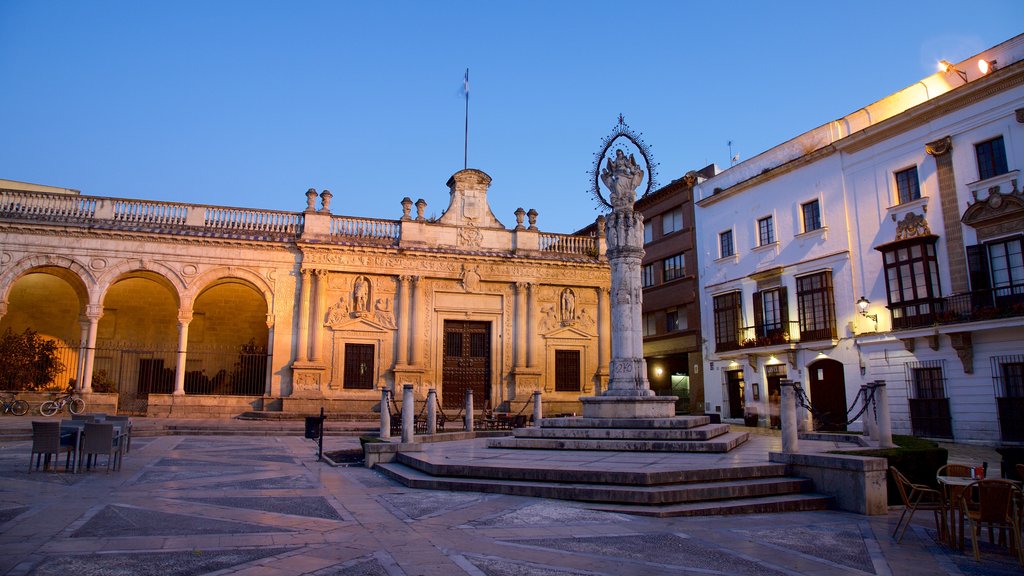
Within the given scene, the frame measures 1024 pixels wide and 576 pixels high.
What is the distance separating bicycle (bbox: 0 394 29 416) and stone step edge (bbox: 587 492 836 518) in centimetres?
2163

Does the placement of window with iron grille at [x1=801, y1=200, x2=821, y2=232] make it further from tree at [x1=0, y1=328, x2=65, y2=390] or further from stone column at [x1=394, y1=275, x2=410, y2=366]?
tree at [x1=0, y1=328, x2=65, y2=390]

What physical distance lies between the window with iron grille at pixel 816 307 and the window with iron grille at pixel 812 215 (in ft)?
6.91

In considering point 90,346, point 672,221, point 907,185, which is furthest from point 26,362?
point 907,185

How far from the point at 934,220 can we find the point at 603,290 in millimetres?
12732

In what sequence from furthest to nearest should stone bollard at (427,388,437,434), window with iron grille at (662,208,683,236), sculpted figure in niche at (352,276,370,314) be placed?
window with iron grille at (662,208,683,236) < sculpted figure in niche at (352,276,370,314) < stone bollard at (427,388,437,434)

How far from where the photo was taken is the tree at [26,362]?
76.5 ft

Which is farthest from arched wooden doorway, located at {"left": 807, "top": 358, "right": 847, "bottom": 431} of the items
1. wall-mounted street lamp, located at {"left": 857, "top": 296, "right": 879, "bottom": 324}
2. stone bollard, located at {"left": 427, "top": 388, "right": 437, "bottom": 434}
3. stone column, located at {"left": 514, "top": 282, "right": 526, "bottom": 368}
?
stone bollard, located at {"left": 427, "top": 388, "right": 437, "bottom": 434}

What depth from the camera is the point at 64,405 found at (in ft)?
72.9

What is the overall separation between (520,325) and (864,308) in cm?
1298

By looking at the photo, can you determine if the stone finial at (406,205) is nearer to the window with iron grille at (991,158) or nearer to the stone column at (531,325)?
the stone column at (531,325)

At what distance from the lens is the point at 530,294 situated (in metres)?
28.2

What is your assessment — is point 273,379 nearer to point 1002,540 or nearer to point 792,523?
point 792,523

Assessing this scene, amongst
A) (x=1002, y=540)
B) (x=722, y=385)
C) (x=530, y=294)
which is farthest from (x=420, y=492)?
(x=722, y=385)

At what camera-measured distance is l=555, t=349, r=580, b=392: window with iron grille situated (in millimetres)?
28281
